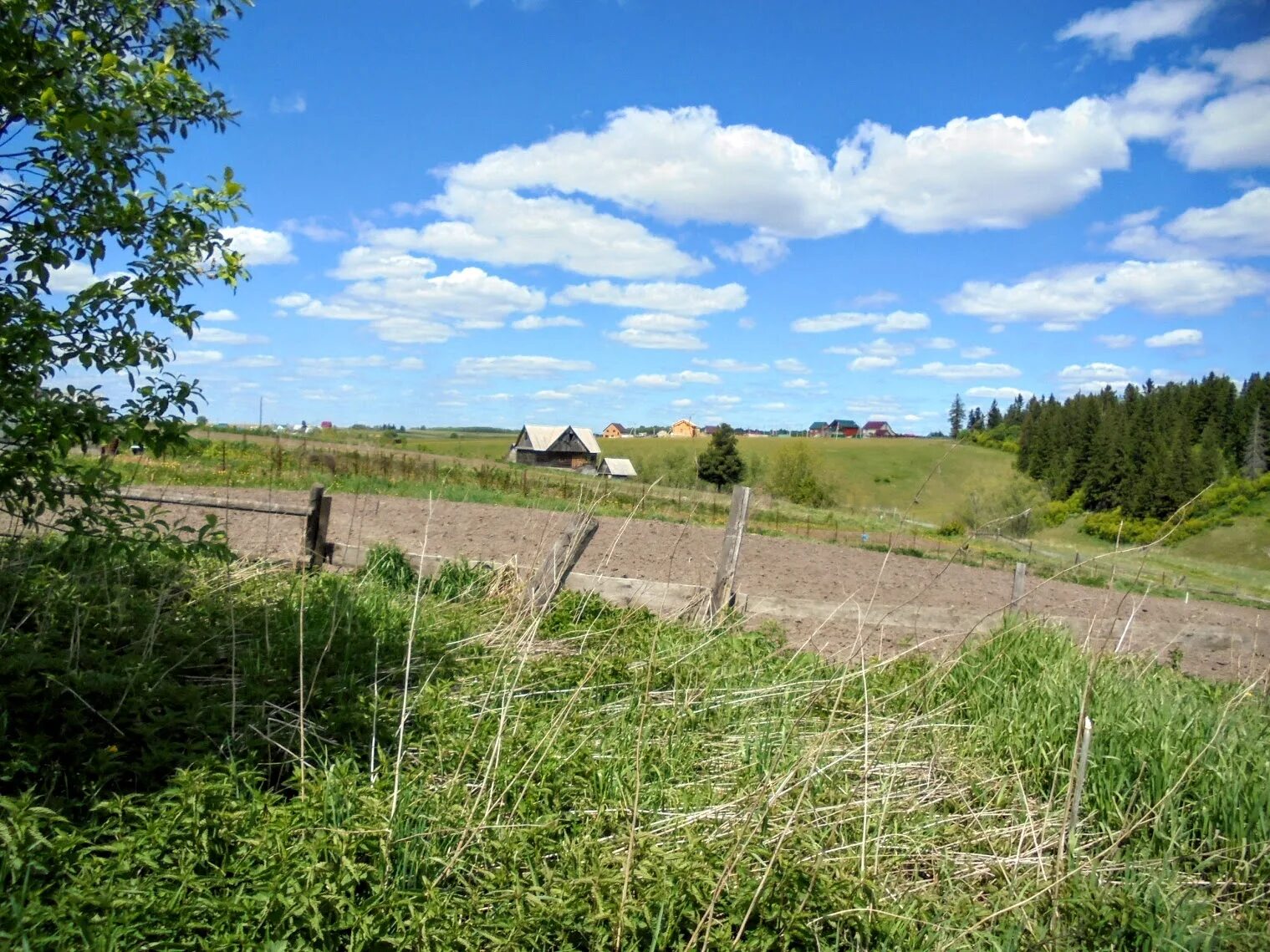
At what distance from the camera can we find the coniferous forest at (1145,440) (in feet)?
183

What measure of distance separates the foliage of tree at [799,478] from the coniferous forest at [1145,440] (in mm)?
12217

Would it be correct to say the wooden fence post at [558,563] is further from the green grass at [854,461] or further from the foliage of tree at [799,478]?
the foliage of tree at [799,478]

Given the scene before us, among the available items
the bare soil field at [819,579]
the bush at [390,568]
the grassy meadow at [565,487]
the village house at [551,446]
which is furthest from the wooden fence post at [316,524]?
the village house at [551,446]

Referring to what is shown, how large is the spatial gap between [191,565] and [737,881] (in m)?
4.28

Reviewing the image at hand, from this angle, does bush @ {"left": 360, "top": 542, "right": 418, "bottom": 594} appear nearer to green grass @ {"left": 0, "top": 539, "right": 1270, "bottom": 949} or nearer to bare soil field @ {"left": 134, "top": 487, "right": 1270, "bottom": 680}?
bare soil field @ {"left": 134, "top": 487, "right": 1270, "bottom": 680}

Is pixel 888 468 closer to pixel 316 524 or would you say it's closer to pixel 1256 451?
pixel 1256 451

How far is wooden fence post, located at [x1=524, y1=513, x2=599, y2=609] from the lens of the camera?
5824 mm

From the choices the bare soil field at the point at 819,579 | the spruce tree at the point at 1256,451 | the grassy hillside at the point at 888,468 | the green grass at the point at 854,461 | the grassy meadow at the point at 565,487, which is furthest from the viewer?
the spruce tree at the point at 1256,451

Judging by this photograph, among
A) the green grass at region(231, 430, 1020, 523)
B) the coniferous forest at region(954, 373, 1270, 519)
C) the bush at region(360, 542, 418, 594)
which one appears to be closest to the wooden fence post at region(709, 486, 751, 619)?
the green grass at region(231, 430, 1020, 523)

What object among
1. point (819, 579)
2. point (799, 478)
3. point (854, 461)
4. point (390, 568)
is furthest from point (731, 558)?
point (854, 461)

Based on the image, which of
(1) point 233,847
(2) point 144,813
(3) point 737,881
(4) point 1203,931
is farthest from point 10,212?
(4) point 1203,931

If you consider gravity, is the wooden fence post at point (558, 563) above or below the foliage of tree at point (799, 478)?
below

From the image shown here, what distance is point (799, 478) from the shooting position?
49.2m

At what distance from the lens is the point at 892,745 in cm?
377
